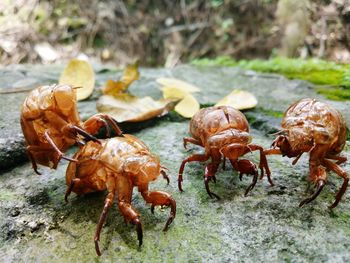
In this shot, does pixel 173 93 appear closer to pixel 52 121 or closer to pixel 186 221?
pixel 52 121

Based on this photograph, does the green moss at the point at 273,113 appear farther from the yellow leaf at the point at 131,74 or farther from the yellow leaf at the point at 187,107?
the yellow leaf at the point at 131,74

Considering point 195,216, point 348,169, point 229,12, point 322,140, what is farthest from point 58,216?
point 229,12

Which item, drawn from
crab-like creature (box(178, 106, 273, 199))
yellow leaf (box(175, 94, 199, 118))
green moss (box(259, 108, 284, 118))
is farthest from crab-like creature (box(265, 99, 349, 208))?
yellow leaf (box(175, 94, 199, 118))

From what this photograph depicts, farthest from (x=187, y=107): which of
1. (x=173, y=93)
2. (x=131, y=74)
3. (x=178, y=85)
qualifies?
(x=131, y=74)

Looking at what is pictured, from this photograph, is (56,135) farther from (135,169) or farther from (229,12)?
(229,12)

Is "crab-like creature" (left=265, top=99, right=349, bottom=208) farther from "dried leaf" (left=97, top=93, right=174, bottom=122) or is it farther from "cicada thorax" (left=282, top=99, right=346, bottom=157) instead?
"dried leaf" (left=97, top=93, right=174, bottom=122)

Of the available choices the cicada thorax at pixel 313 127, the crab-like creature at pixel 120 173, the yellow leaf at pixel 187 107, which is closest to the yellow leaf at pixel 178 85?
the yellow leaf at pixel 187 107
